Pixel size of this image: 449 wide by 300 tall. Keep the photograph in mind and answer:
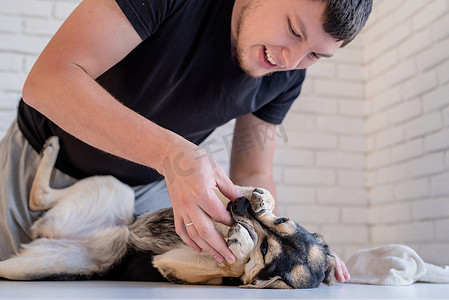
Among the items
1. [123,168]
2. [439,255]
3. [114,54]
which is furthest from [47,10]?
[439,255]

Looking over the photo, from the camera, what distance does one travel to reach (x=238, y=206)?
3.92ft

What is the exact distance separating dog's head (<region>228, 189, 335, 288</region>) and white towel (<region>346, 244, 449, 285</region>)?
319 mm

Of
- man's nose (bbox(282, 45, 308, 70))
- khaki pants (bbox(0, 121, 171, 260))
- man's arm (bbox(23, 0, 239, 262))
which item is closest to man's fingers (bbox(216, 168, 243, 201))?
man's arm (bbox(23, 0, 239, 262))

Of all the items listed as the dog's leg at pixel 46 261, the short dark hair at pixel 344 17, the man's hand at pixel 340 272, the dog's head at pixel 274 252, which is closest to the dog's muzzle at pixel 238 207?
the dog's head at pixel 274 252

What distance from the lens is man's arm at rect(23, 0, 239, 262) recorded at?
3.47ft

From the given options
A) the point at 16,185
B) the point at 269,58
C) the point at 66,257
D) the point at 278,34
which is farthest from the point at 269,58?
the point at 16,185

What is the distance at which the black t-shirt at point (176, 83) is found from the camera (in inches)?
57.9

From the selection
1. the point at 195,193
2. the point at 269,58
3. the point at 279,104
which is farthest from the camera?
the point at 279,104

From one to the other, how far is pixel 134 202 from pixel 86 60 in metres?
0.70

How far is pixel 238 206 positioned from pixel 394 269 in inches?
23.5

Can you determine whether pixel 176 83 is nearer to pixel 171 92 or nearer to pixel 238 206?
pixel 171 92

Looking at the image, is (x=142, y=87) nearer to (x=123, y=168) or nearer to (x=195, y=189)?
(x=123, y=168)

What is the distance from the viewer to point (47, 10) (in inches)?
102

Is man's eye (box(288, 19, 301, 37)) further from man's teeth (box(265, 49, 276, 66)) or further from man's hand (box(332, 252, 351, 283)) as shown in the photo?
man's hand (box(332, 252, 351, 283))
